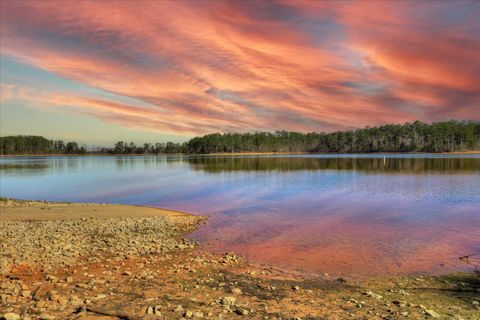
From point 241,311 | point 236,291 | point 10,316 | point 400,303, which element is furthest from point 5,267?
point 400,303

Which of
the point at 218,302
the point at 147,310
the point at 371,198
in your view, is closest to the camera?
the point at 147,310

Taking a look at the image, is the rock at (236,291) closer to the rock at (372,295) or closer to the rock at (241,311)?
the rock at (241,311)

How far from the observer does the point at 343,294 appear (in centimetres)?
1039

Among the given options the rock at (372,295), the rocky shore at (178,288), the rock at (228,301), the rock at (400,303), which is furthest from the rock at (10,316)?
the rock at (400,303)

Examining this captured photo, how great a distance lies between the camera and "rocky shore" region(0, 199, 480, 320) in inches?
343

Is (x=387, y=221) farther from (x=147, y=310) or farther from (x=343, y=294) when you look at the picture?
(x=147, y=310)

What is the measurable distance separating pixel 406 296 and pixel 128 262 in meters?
9.12

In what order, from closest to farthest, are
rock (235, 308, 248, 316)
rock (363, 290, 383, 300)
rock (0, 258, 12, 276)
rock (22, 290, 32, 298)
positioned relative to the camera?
1. rock (235, 308, 248, 316)
2. rock (22, 290, 32, 298)
3. rock (363, 290, 383, 300)
4. rock (0, 258, 12, 276)

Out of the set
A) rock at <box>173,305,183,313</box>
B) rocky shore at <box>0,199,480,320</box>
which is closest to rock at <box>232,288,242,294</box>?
rocky shore at <box>0,199,480,320</box>

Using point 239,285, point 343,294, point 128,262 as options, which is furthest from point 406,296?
point 128,262

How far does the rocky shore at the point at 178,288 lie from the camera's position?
8703 mm

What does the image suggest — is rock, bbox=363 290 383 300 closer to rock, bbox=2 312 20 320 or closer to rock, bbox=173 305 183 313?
rock, bbox=173 305 183 313

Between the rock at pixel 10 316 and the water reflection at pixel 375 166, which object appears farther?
the water reflection at pixel 375 166

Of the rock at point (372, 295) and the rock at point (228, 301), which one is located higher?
the rock at point (228, 301)
